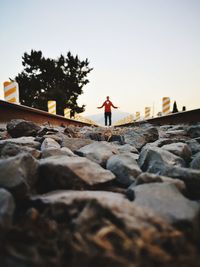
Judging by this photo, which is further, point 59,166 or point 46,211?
point 59,166

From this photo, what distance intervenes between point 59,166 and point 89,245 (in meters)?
0.49

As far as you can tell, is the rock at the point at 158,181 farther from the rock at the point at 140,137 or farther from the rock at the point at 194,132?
the rock at the point at 194,132

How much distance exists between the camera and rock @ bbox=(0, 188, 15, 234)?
79 cm

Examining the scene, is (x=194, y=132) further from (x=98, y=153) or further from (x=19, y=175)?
(x=19, y=175)

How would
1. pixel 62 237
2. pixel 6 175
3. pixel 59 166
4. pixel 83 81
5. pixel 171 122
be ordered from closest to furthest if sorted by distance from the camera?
pixel 62 237 → pixel 6 175 → pixel 59 166 → pixel 171 122 → pixel 83 81

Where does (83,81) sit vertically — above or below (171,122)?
above

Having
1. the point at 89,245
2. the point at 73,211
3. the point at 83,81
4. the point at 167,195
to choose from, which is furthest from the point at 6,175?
the point at 83,81

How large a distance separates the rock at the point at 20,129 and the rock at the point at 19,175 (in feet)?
5.65

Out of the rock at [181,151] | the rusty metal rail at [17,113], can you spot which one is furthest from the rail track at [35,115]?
the rock at [181,151]

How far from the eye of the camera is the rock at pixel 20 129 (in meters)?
2.70

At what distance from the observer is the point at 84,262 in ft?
2.16

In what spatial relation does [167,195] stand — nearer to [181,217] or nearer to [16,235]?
[181,217]

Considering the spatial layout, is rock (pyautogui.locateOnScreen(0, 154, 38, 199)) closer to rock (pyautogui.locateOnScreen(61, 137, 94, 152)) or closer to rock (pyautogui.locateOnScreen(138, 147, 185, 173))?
rock (pyautogui.locateOnScreen(138, 147, 185, 173))

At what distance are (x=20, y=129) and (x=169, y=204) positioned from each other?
86.9 inches
